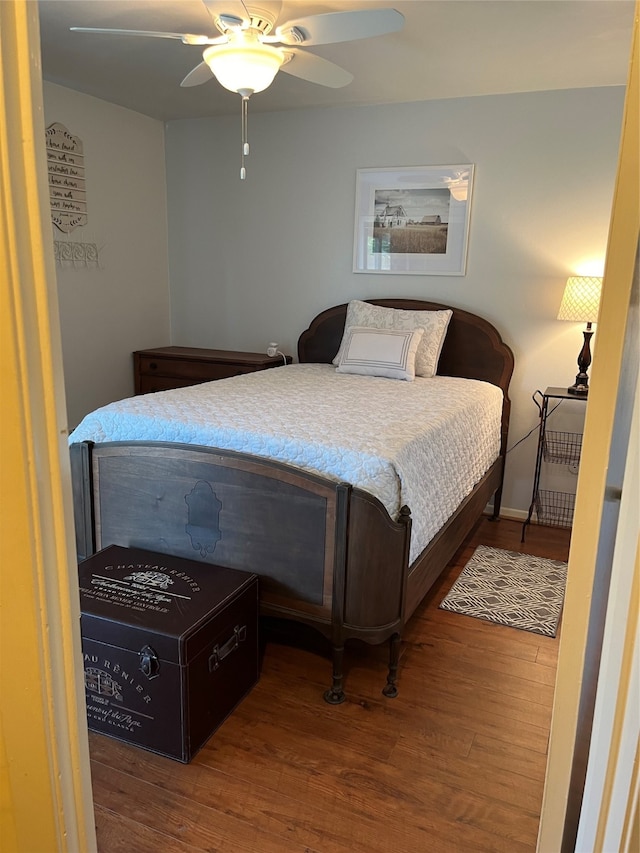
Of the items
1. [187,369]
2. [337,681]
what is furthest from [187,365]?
[337,681]

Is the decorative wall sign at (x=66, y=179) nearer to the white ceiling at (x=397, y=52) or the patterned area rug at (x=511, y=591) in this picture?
the white ceiling at (x=397, y=52)

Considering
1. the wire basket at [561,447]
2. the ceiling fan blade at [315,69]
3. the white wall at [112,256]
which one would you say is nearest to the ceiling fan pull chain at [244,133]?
the ceiling fan blade at [315,69]

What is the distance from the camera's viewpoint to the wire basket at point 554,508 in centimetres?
369

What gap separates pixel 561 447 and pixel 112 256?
3047mm

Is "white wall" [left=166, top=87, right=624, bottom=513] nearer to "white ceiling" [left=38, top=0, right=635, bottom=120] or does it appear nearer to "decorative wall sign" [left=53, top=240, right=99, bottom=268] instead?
"white ceiling" [left=38, top=0, right=635, bottom=120]

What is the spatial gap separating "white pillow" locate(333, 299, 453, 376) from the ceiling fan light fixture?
163 centimetres

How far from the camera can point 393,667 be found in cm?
207

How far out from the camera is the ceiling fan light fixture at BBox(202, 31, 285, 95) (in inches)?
86.0

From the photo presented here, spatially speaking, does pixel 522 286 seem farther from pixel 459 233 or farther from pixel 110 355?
pixel 110 355

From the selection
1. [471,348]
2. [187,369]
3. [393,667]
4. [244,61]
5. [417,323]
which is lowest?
[393,667]

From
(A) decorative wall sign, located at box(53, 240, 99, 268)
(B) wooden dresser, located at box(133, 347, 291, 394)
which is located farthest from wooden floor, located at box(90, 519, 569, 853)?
(A) decorative wall sign, located at box(53, 240, 99, 268)

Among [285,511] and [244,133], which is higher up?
[244,133]

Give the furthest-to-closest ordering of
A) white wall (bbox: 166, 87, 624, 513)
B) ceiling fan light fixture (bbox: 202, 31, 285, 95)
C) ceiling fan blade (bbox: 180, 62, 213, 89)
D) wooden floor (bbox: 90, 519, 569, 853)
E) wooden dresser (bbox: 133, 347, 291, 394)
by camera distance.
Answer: wooden dresser (bbox: 133, 347, 291, 394), white wall (bbox: 166, 87, 624, 513), ceiling fan blade (bbox: 180, 62, 213, 89), ceiling fan light fixture (bbox: 202, 31, 285, 95), wooden floor (bbox: 90, 519, 569, 853)

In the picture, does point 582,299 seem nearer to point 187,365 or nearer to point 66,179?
point 187,365
